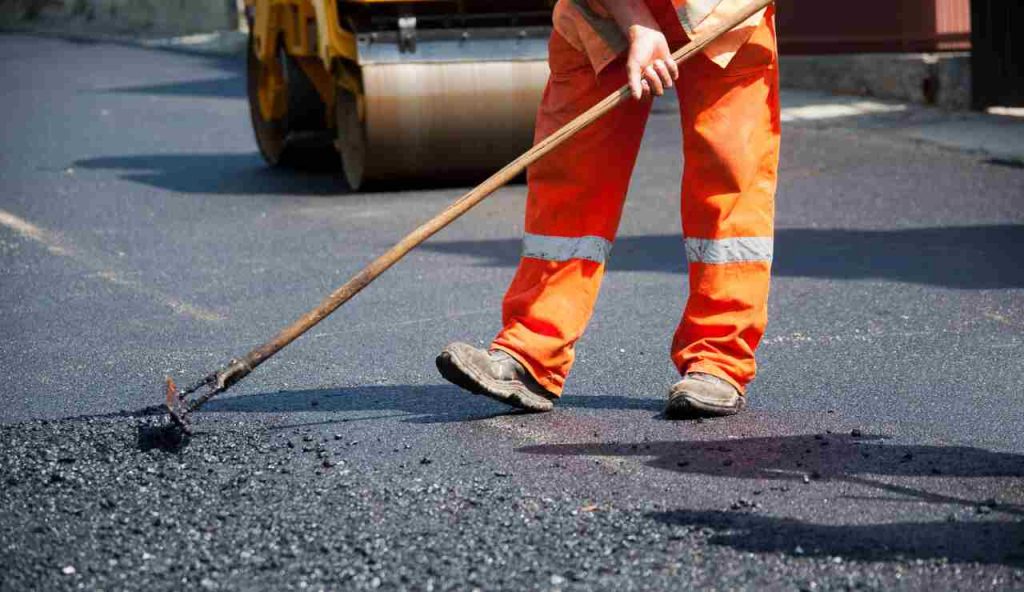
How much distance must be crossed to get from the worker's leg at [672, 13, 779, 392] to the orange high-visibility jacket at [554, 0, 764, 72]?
Answer: 6 centimetres

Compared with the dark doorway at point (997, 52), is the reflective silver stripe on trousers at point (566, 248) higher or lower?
higher

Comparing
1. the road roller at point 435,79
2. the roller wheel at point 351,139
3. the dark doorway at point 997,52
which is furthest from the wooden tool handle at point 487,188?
the dark doorway at point 997,52

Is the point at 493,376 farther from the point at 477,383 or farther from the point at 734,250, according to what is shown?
the point at 734,250

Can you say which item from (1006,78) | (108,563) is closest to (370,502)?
(108,563)

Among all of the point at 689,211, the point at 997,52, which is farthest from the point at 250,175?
the point at 689,211

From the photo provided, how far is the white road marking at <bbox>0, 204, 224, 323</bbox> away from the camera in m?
6.23

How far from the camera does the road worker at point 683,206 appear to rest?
4.43m

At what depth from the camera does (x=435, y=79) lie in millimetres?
8867

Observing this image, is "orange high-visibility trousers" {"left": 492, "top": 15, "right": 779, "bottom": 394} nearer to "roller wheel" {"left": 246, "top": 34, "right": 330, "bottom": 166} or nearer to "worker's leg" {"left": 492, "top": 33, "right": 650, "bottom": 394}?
"worker's leg" {"left": 492, "top": 33, "right": 650, "bottom": 394}

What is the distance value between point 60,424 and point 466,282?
94.5 inches


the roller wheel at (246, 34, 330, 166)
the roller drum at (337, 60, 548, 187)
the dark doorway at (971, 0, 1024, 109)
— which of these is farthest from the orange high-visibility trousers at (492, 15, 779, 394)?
the dark doorway at (971, 0, 1024, 109)

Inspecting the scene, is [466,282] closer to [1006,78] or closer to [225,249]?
[225,249]

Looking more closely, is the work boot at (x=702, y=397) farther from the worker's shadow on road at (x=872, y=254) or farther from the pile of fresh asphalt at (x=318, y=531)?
the worker's shadow on road at (x=872, y=254)

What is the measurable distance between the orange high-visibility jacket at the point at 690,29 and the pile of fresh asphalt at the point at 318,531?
1.16 m
